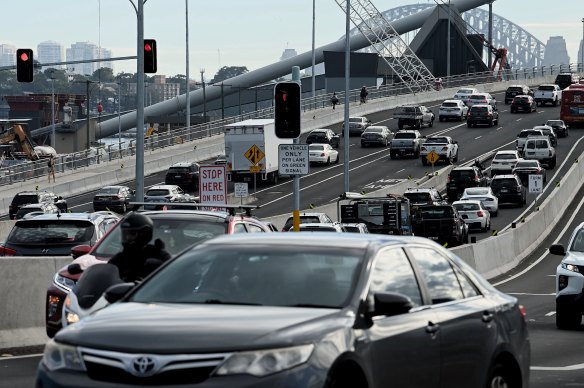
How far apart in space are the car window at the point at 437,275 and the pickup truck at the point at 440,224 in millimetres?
40220

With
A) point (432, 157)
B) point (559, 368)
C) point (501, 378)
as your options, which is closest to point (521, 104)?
point (432, 157)

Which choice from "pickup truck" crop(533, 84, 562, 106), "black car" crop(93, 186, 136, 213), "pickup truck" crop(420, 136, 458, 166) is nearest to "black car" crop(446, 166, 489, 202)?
"pickup truck" crop(420, 136, 458, 166)

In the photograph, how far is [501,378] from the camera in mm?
10203

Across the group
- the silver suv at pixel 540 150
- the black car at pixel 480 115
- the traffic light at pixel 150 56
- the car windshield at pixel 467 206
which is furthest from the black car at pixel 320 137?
the traffic light at pixel 150 56

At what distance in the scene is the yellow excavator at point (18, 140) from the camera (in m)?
116

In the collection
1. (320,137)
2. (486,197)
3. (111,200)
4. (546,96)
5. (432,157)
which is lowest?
(111,200)

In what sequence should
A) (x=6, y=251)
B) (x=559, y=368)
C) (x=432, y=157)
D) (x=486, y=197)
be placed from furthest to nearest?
(x=432, y=157) < (x=486, y=197) < (x=6, y=251) < (x=559, y=368)

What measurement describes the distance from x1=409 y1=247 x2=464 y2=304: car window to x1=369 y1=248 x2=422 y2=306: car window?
0.16 meters

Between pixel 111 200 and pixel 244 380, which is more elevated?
pixel 244 380

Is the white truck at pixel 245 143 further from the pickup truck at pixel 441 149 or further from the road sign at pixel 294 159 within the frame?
the road sign at pixel 294 159

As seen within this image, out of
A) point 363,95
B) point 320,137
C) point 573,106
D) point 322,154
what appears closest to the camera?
point 322,154

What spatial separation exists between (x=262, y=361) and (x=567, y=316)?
15507 mm

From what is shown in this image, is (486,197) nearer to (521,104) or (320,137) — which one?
(320,137)

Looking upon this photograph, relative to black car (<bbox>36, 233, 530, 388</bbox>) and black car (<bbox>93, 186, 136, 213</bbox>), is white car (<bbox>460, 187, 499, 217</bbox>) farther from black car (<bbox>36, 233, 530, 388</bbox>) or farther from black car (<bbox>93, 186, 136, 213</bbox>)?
black car (<bbox>36, 233, 530, 388</bbox>)
